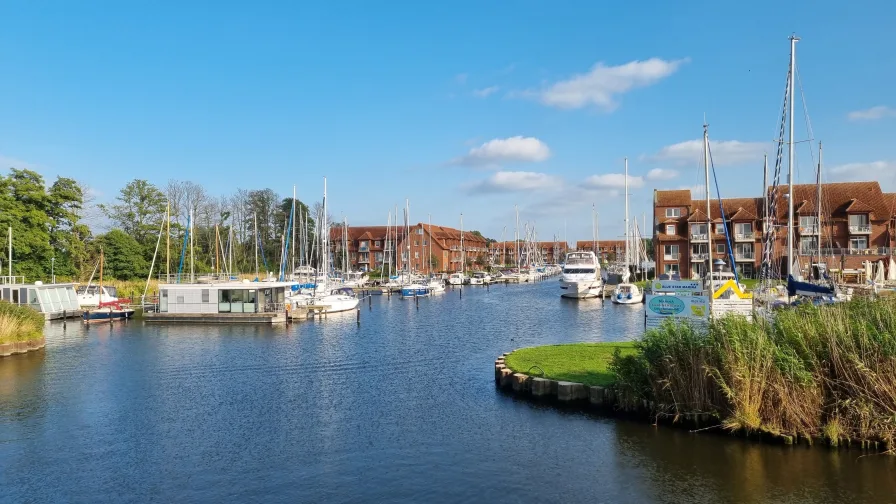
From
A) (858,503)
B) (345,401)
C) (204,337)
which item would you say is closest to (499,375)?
(345,401)

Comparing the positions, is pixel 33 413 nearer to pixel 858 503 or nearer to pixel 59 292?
pixel 858 503

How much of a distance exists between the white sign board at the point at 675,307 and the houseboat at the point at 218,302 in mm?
30422

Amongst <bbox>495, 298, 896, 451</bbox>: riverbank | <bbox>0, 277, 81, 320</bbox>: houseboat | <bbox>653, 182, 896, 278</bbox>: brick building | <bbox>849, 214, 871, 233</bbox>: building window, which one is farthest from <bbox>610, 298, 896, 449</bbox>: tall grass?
<bbox>849, 214, 871, 233</bbox>: building window

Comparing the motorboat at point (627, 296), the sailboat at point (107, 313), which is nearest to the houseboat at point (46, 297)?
the sailboat at point (107, 313)

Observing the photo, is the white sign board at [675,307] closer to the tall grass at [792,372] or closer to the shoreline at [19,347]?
the tall grass at [792,372]

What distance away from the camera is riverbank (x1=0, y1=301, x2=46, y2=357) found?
3209 cm

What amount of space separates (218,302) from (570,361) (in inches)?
1321

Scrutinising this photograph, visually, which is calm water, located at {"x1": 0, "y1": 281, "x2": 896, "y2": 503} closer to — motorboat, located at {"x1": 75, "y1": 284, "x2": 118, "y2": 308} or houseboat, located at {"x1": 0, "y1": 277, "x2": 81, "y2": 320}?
houseboat, located at {"x1": 0, "y1": 277, "x2": 81, "y2": 320}

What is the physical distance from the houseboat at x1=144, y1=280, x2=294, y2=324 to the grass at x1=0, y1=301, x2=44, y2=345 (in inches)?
510

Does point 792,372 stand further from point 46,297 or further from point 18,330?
point 46,297

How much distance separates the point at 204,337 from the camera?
131 feet

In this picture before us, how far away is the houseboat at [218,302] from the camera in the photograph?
157ft

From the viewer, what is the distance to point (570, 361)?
23469 mm

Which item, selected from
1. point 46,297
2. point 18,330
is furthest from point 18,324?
point 46,297
